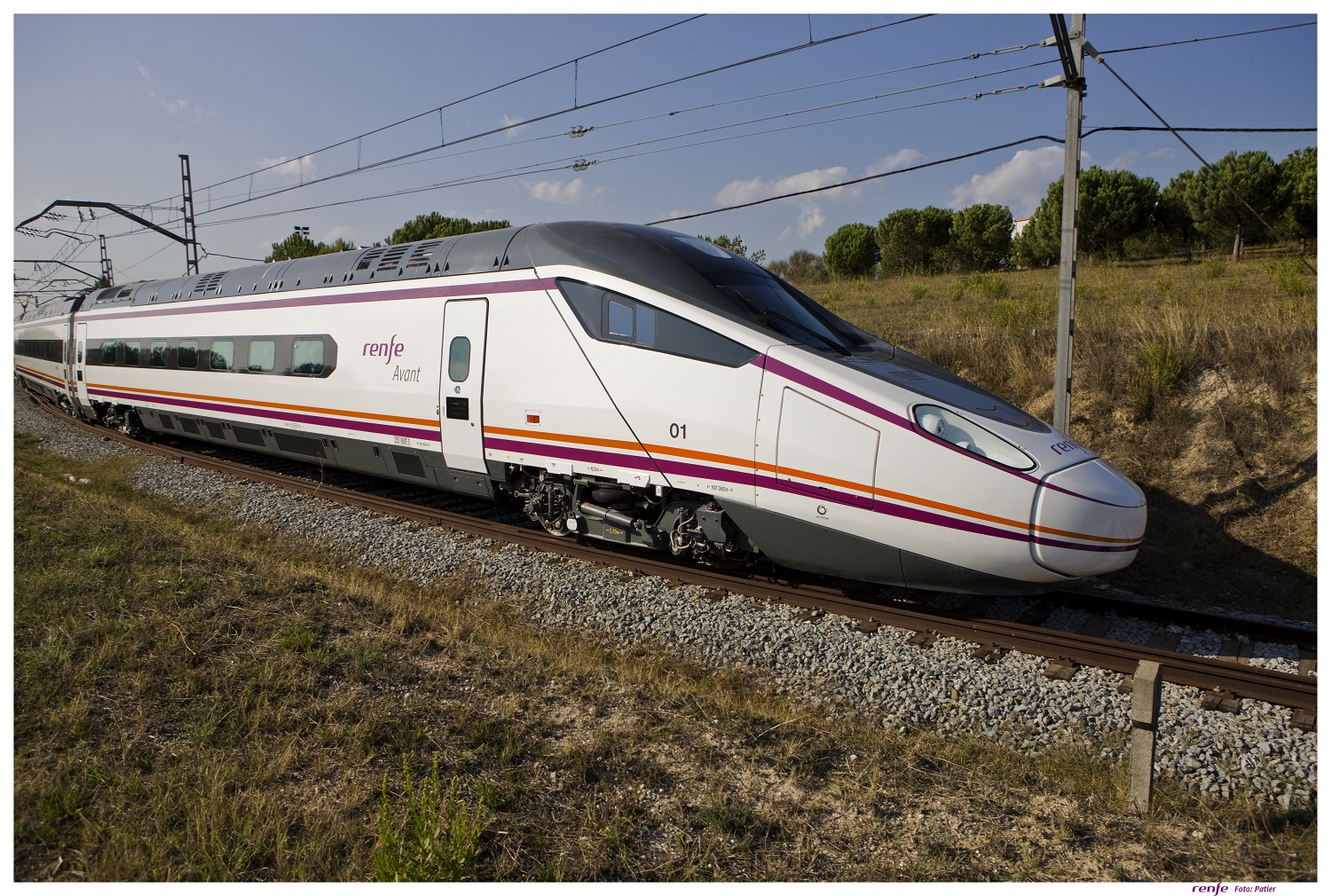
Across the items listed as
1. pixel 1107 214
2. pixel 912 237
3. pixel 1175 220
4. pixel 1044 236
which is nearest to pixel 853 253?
pixel 912 237

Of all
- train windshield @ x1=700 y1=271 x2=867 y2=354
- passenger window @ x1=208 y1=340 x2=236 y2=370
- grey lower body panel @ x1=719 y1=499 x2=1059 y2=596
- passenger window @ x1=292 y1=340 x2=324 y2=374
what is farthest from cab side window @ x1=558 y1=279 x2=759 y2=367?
passenger window @ x1=208 y1=340 x2=236 y2=370

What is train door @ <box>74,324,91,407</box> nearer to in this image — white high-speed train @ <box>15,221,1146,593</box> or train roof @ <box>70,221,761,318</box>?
train roof @ <box>70,221,761,318</box>

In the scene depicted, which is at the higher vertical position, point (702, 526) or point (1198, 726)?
point (702, 526)

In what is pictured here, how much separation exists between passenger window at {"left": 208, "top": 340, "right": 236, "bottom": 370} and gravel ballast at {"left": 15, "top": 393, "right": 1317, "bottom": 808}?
4885mm

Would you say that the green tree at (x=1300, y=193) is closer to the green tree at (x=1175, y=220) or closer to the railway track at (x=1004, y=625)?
the green tree at (x=1175, y=220)

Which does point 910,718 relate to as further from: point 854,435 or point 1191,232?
point 1191,232

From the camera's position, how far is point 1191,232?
119 ft

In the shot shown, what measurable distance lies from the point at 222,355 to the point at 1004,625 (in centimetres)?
1154

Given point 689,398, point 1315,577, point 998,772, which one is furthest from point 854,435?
point 1315,577

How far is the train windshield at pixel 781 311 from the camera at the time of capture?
6.58 metres

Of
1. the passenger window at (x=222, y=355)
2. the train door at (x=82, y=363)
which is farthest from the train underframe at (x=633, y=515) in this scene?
the train door at (x=82, y=363)

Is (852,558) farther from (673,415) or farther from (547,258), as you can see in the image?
(547,258)

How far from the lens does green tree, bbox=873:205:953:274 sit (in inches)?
1452

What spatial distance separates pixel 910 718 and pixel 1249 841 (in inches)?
69.7
